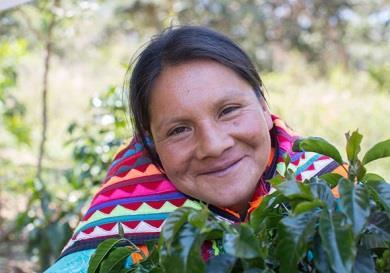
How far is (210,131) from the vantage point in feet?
4.75

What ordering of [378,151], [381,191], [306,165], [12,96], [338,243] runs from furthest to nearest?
1. [12,96]
2. [306,165]
3. [378,151]
4. [381,191]
5. [338,243]

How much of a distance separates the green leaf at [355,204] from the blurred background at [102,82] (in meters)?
1.05

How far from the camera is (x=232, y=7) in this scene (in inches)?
435

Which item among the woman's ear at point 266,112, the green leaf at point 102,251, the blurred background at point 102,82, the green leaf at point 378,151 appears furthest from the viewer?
the blurred background at point 102,82

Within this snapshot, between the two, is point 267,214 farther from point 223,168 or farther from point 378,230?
point 223,168

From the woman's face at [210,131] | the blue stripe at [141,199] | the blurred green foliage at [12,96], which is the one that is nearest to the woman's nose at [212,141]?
the woman's face at [210,131]

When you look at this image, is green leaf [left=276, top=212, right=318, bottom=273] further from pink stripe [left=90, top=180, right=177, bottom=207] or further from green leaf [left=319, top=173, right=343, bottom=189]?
pink stripe [left=90, top=180, right=177, bottom=207]

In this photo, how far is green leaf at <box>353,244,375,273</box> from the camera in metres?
0.87

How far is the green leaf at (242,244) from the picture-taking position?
0.83 metres

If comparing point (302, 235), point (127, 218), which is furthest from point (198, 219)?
point (127, 218)

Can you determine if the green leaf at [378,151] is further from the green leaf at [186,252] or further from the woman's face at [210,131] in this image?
the woman's face at [210,131]

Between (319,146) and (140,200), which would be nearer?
(319,146)

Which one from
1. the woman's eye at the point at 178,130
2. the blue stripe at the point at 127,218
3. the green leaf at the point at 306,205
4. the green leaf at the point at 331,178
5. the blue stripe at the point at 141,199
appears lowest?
the blue stripe at the point at 127,218

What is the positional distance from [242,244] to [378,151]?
0.32 m
